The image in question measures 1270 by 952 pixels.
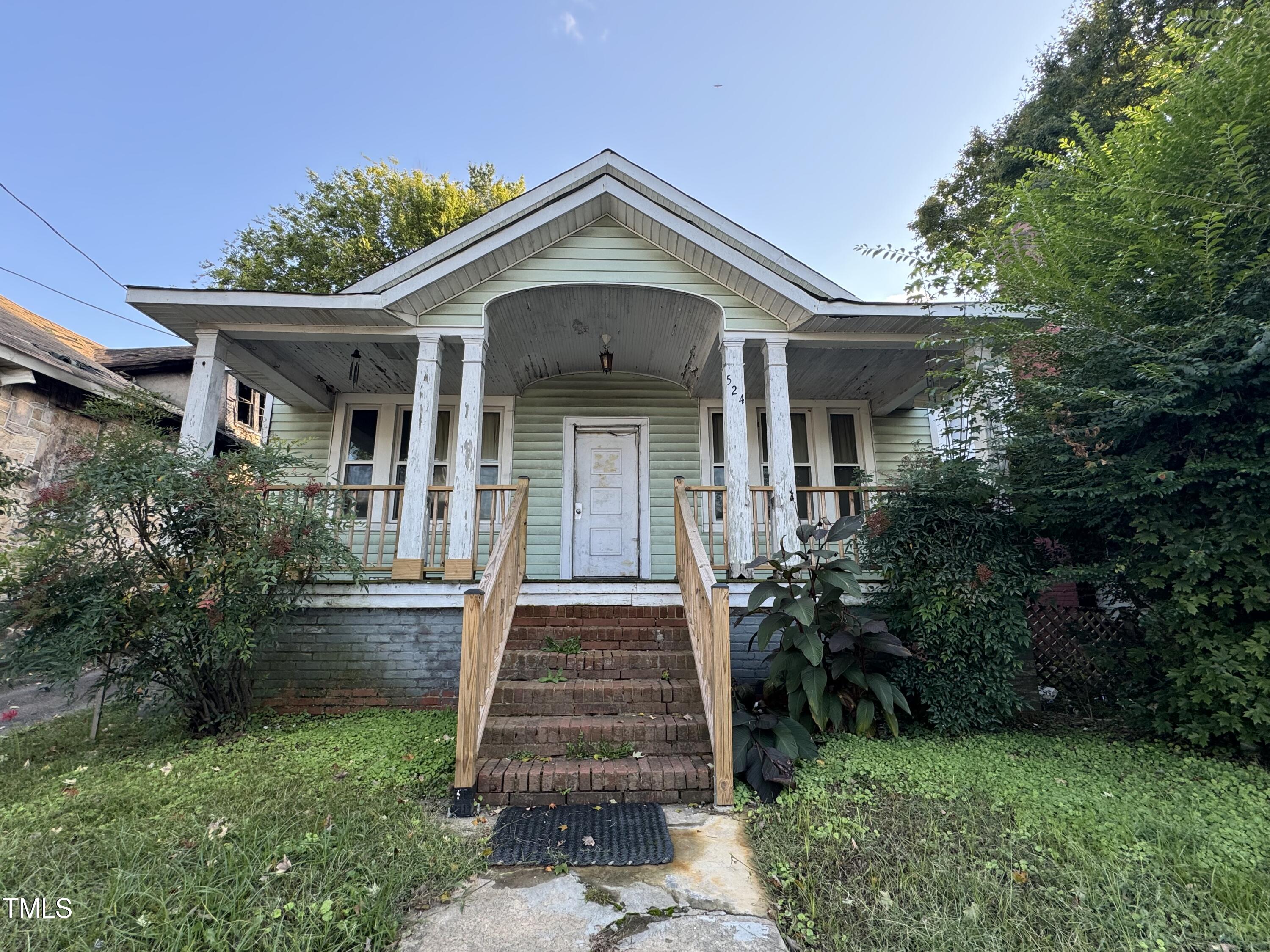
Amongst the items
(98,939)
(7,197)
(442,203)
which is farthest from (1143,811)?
(442,203)

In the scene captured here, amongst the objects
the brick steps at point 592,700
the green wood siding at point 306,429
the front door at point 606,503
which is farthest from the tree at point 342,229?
the brick steps at point 592,700

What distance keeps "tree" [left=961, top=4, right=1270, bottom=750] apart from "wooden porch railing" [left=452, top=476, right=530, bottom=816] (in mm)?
3805

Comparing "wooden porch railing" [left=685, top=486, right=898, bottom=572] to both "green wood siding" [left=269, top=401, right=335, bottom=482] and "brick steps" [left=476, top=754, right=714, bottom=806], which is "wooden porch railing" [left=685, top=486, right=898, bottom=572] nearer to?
"brick steps" [left=476, top=754, right=714, bottom=806]

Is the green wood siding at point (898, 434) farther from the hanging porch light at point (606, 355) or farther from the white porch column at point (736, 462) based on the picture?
the hanging porch light at point (606, 355)

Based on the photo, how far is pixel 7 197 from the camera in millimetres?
8188

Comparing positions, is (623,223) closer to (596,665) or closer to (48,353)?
(596,665)

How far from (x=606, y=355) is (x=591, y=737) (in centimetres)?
432

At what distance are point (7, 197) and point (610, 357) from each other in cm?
900

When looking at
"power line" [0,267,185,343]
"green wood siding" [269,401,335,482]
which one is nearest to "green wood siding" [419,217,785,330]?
"green wood siding" [269,401,335,482]

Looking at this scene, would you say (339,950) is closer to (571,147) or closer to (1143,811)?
(1143,811)

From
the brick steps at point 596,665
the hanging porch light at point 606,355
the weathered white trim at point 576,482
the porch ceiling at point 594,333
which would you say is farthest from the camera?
the weathered white trim at point 576,482

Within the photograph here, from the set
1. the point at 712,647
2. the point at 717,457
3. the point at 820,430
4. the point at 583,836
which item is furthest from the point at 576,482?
the point at 583,836

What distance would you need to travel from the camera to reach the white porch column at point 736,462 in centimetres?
537

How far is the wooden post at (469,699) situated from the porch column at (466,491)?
1932mm
